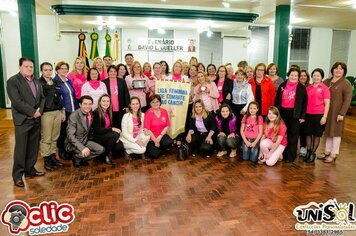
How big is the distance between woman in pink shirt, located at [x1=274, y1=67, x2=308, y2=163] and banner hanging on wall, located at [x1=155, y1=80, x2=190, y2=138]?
167 cm

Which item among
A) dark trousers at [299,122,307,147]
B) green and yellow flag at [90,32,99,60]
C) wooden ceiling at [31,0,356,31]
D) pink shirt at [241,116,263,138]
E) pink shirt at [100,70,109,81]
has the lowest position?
dark trousers at [299,122,307,147]

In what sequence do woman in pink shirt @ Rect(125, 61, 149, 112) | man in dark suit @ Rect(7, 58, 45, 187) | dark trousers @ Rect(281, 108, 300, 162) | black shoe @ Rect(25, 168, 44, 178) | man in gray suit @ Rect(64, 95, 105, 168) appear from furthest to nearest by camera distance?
1. woman in pink shirt @ Rect(125, 61, 149, 112)
2. dark trousers @ Rect(281, 108, 300, 162)
3. man in gray suit @ Rect(64, 95, 105, 168)
4. black shoe @ Rect(25, 168, 44, 178)
5. man in dark suit @ Rect(7, 58, 45, 187)

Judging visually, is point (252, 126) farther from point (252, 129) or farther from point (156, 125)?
point (156, 125)

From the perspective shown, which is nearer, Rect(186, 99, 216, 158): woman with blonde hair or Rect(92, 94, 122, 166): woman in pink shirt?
Rect(92, 94, 122, 166): woman in pink shirt

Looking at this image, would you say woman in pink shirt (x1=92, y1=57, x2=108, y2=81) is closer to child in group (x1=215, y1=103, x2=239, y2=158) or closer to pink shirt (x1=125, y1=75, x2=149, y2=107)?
pink shirt (x1=125, y1=75, x2=149, y2=107)

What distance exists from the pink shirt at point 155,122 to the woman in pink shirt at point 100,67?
119cm

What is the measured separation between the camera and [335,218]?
3.08 m

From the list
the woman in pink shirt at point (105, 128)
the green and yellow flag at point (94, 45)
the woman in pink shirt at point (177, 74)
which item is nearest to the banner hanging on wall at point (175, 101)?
the woman in pink shirt at point (177, 74)

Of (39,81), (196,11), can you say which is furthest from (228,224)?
(196,11)

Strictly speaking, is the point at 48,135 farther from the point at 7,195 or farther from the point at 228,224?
the point at 228,224

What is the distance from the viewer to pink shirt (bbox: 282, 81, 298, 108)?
4824mm

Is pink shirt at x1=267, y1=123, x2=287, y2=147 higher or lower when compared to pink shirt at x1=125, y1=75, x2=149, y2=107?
lower

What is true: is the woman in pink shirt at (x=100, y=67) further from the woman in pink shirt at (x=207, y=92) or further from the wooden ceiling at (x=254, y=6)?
the wooden ceiling at (x=254, y=6)

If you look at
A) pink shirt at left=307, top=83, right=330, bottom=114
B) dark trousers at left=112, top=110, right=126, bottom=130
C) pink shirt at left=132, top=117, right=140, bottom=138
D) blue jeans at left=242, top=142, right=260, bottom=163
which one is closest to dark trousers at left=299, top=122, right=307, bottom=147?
pink shirt at left=307, top=83, right=330, bottom=114
